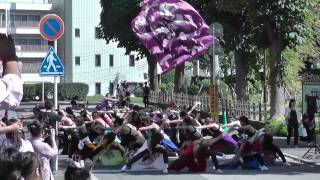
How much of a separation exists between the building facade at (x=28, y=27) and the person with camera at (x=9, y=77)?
74.8m

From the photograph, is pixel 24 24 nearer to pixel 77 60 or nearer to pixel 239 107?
pixel 77 60

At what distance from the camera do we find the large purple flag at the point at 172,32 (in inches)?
640

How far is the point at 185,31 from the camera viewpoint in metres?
16.8

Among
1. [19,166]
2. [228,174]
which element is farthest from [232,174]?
[19,166]

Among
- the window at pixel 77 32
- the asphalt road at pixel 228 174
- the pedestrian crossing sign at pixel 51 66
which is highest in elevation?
the window at pixel 77 32

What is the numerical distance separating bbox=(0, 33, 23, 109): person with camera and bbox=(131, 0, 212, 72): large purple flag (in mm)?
12283

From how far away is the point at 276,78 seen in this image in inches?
1080

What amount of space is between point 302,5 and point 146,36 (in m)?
8.13

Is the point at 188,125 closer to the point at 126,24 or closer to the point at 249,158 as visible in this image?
the point at 249,158

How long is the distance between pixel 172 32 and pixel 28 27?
62643 mm

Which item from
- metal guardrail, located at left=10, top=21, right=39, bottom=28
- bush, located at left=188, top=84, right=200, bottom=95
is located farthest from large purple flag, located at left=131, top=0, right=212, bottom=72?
metal guardrail, located at left=10, top=21, right=39, bottom=28

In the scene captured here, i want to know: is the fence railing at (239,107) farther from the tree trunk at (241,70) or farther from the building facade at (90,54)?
the building facade at (90,54)

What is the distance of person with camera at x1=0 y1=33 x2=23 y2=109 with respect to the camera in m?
3.35

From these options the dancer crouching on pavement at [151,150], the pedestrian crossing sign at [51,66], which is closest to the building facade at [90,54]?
the dancer crouching on pavement at [151,150]
